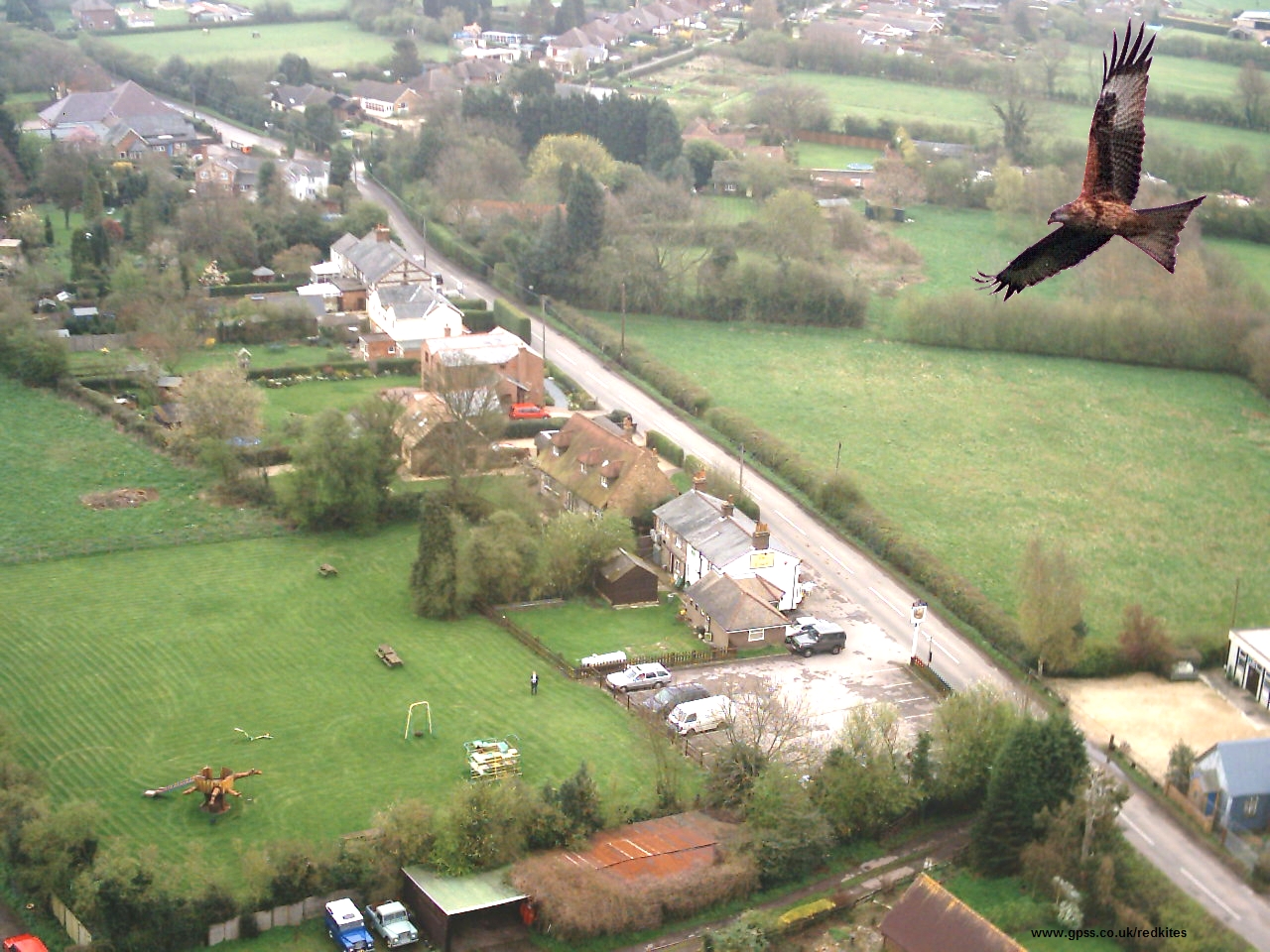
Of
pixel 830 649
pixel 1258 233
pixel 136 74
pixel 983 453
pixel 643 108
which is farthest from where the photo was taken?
pixel 136 74

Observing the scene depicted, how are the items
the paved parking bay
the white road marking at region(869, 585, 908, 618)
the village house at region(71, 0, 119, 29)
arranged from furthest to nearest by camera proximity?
the village house at region(71, 0, 119, 29), the white road marking at region(869, 585, 908, 618), the paved parking bay

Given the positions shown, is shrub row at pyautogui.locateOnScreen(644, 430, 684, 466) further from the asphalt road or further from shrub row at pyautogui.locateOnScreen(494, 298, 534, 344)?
shrub row at pyautogui.locateOnScreen(494, 298, 534, 344)

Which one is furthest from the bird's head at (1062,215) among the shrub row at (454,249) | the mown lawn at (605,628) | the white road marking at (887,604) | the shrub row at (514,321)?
the shrub row at (454,249)

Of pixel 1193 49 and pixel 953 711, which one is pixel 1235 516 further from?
pixel 1193 49

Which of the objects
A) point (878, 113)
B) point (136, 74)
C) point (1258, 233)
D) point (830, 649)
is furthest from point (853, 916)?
point (136, 74)

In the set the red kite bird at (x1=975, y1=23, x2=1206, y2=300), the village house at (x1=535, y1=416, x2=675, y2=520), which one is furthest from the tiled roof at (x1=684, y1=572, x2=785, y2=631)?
the red kite bird at (x1=975, y1=23, x2=1206, y2=300)

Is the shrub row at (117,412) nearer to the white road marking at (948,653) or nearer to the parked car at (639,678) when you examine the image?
the parked car at (639,678)
